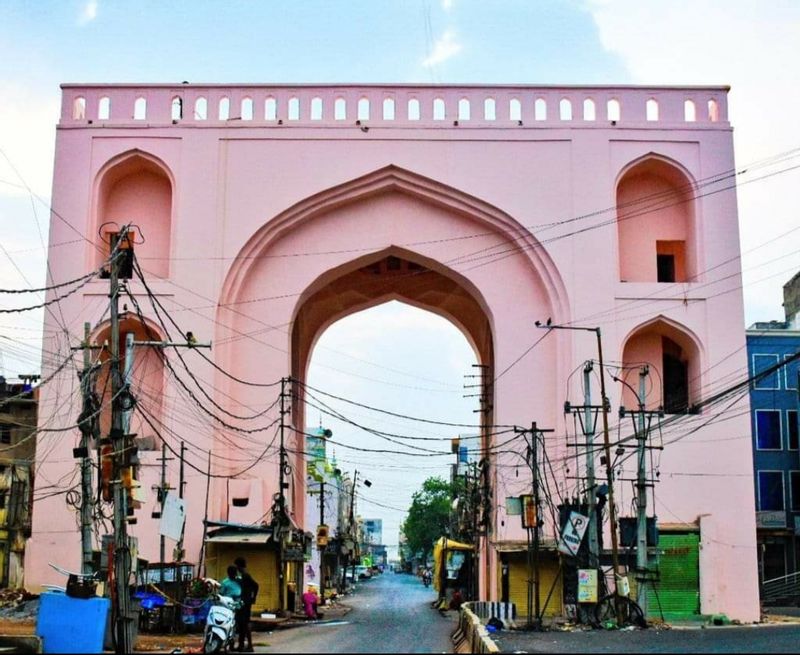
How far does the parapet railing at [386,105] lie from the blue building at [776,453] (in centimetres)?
1258

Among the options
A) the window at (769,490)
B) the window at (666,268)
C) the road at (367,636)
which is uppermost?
the window at (666,268)

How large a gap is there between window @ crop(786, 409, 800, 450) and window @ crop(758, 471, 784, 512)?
3.53 ft

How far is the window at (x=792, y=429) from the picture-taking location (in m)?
36.4

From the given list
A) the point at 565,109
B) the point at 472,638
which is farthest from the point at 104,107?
the point at 472,638

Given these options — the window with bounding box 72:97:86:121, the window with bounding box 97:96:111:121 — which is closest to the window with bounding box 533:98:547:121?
the window with bounding box 97:96:111:121

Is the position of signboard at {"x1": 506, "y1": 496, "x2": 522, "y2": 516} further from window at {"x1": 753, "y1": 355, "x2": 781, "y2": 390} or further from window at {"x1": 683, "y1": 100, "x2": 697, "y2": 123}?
window at {"x1": 753, "y1": 355, "x2": 781, "y2": 390}

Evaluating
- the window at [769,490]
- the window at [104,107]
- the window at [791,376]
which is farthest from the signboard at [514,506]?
the window at [791,376]

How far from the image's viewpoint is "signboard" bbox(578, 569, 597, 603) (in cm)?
1962

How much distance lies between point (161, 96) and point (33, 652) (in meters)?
15.7

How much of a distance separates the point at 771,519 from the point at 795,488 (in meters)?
1.22

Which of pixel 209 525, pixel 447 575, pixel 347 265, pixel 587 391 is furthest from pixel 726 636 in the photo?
pixel 447 575

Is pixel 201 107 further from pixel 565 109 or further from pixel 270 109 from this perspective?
pixel 565 109

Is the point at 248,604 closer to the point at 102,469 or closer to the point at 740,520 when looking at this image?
the point at 102,469

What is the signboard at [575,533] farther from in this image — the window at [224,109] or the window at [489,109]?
the window at [224,109]
